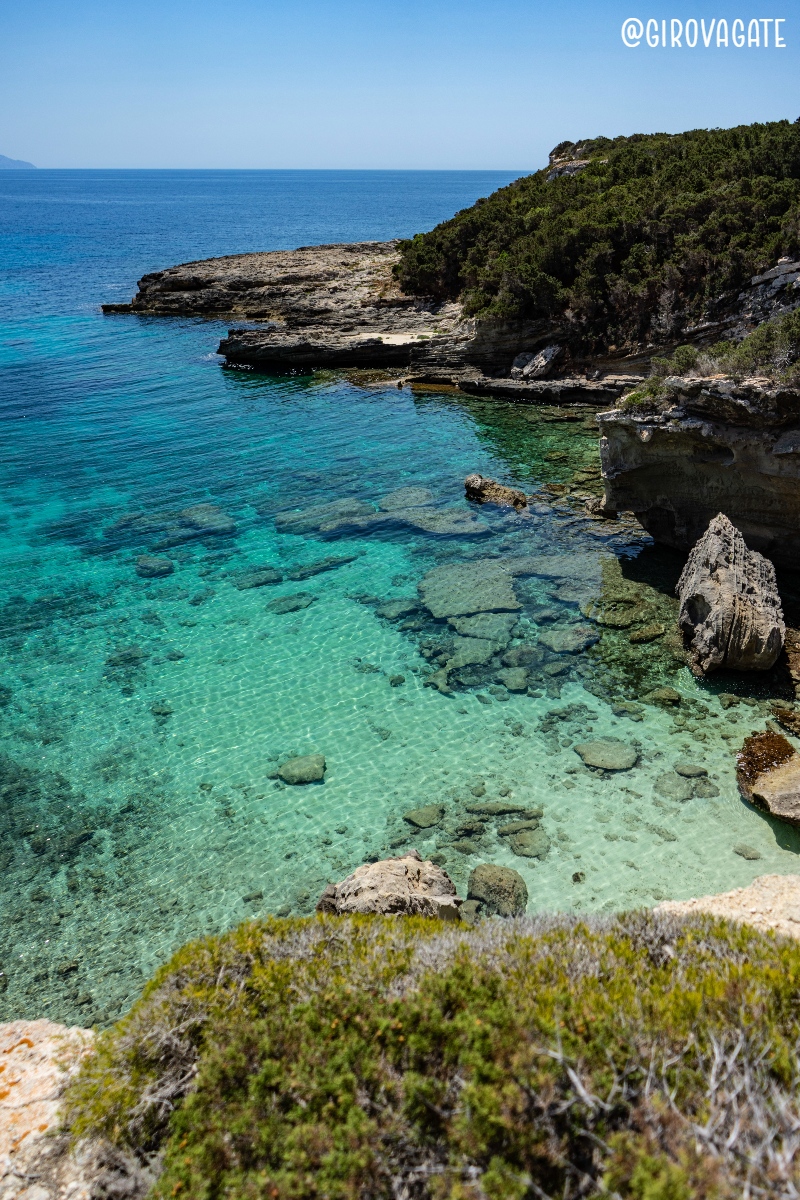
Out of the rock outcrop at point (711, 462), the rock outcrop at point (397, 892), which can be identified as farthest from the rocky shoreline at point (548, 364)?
the rock outcrop at point (397, 892)

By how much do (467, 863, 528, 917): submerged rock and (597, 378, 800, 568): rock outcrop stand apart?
1297 centimetres

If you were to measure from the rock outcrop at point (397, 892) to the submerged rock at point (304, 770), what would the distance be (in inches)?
117

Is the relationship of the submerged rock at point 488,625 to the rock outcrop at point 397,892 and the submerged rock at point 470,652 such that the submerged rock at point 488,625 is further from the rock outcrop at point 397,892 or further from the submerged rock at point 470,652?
the rock outcrop at point 397,892

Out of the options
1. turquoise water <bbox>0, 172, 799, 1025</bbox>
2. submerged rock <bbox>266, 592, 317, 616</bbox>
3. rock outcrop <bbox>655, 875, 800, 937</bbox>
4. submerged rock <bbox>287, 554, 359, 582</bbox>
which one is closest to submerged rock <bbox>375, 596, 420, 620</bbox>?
turquoise water <bbox>0, 172, 799, 1025</bbox>

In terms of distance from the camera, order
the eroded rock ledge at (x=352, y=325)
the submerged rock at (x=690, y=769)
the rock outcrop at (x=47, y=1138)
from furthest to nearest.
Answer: the eroded rock ledge at (x=352, y=325) < the submerged rock at (x=690, y=769) < the rock outcrop at (x=47, y=1138)

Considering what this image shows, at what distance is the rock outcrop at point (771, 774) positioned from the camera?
1296cm

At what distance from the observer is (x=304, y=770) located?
592 inches

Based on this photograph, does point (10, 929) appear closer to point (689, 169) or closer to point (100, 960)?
point (100, 960)

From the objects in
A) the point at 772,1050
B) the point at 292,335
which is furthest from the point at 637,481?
the point at 292,335

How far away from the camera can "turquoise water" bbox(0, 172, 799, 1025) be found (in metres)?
12.4

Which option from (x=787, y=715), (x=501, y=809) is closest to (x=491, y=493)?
(x=787, y=715)

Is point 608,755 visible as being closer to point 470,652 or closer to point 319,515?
point 470,652

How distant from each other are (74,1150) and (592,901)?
804cm

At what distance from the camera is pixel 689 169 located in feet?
128
